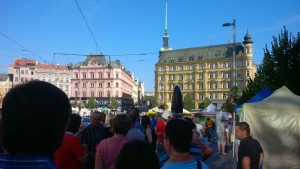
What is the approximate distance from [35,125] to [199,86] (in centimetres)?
11938

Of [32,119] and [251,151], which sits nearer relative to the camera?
[32,119]

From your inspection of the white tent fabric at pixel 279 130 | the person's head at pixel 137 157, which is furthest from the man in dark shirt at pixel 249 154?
the white tent fabric at pixel 279 130

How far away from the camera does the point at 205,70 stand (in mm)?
118625

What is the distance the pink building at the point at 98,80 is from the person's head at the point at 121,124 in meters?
99.4

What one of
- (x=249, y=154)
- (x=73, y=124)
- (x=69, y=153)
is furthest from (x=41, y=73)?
(x=69, y=153)

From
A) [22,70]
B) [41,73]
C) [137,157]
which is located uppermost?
[22,70]

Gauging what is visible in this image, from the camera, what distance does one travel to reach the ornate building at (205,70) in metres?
108

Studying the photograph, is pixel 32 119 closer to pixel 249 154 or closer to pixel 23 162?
pixel 23 162

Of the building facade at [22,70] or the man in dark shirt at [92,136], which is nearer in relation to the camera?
the man in dark shirt at [92,136]

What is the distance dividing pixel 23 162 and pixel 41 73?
A: 109 m

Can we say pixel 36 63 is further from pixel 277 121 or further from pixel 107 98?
pixel 277 121

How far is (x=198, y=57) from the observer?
403 ft

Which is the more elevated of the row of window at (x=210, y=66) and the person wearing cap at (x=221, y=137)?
the row of window at (x=210, y=66)

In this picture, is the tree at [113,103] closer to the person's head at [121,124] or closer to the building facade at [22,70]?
the building facade at [22,70]
